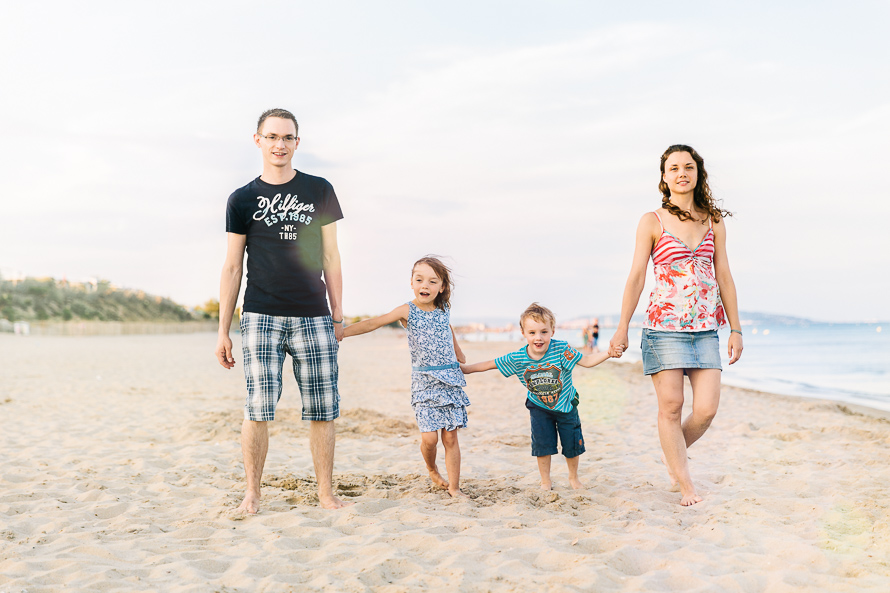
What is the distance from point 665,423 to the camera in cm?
397

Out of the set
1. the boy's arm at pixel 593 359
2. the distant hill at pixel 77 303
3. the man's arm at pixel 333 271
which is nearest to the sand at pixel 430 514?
the boy's arm at pixel 593 359

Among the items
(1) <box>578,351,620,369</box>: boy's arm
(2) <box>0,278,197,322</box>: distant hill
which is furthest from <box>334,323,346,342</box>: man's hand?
(2) <box>0,278,197,322</box>: distant hill

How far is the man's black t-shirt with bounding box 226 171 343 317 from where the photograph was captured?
Result: 372 cm

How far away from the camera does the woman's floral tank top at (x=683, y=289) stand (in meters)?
3.83

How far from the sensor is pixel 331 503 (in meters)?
3.80

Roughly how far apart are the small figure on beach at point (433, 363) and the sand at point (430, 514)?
1.16 feet

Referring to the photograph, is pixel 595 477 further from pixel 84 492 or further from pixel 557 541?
pixel 84 492

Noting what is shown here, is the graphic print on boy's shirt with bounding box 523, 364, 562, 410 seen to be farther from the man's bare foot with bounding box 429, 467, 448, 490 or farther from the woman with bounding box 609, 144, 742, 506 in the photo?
the man's bare foot with bounding box 429, 467, 448, 490

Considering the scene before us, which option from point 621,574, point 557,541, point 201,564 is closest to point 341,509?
point 201,564

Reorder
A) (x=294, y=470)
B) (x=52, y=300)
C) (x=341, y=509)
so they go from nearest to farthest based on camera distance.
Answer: (x=341, y=509), (x=294, y=470), (x=52, y=300)

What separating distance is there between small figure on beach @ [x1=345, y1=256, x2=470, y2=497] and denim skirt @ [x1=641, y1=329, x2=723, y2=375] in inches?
48.3

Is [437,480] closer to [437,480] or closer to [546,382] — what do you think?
[437,480]

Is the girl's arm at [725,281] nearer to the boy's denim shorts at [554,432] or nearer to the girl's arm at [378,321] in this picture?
the boy's denim shorts at [554,432]

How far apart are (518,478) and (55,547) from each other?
2.90m
